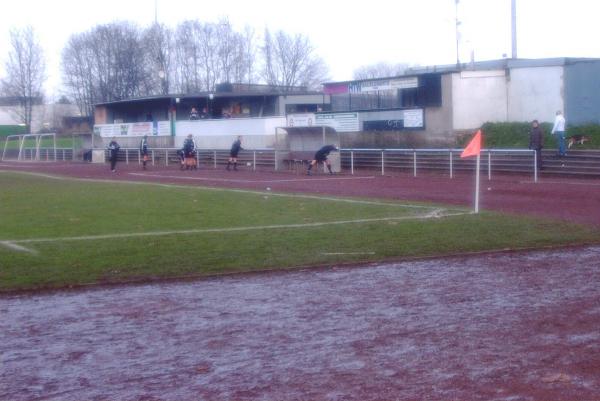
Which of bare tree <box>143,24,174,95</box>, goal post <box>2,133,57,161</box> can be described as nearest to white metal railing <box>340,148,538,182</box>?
goal post <box>2,133,57,161</box>

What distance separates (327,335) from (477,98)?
33.8 meters

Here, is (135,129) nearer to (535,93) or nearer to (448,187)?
(535,93)

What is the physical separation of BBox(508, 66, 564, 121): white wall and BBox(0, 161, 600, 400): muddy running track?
26.3 meters

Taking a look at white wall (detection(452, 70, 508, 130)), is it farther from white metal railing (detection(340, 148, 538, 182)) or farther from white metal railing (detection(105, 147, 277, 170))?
white metal railing (detection(105, 147, 277, 170))

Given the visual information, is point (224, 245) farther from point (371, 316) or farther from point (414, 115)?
point (414, 115)

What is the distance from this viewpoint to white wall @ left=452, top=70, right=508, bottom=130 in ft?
135

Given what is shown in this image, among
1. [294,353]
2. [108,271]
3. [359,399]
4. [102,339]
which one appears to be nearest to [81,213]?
[108,271]

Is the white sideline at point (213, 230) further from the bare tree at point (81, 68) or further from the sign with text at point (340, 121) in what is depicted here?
the bare tree at point (81, 68)

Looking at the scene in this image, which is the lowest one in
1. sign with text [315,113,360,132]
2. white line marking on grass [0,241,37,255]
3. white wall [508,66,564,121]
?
white line marking on grass [0,241,37,255]

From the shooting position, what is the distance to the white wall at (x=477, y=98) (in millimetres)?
41250

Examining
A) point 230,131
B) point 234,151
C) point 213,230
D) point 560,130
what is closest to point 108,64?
point 230,131

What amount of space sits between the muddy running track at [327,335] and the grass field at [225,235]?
3.49ft

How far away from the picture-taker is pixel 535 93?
4047 centimetres

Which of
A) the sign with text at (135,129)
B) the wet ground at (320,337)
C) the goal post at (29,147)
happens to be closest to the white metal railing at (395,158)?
the sign with text at (135,129)
